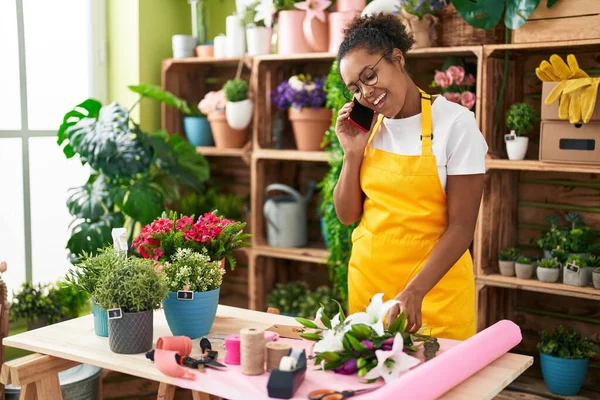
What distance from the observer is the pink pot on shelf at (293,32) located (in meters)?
3.95

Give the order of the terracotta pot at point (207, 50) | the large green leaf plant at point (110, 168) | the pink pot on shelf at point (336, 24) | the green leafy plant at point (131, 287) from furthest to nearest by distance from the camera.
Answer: the terracotta pot at point (207, 50) < the pink pot on shelf at point (336, 24) < the large green leaf plant at point (110, 168) < the green leafy plant at point (131, 287)

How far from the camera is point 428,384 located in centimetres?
160

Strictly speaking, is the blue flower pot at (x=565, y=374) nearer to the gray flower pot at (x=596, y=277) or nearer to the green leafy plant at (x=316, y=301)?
the gray flower pot at (x=596, y=277)

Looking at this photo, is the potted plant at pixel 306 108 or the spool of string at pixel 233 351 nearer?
the spool of string at pixel 233 351

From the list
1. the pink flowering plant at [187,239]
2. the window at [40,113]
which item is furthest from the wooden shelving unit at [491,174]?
the pink flowering plant at [187,239]

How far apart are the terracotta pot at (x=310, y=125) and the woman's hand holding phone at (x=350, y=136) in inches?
64.2

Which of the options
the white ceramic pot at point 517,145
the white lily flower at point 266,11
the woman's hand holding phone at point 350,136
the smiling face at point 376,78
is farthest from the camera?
the white lily flower at point 266,11

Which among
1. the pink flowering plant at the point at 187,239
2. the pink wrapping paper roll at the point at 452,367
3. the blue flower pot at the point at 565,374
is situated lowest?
the blue flower pot at the point at 565,374

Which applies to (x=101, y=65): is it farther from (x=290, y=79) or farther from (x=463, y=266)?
(x=463, y=266)

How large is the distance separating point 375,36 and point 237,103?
80.1 inches

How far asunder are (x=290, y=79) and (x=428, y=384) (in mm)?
2612

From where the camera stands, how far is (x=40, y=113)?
13.1 feet

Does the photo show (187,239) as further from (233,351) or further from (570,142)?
(570,142)

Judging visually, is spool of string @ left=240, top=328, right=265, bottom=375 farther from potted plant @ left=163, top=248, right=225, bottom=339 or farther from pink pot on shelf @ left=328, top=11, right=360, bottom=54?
pink pot on shelf @ left=328, top=11, right=360, bottom=54
